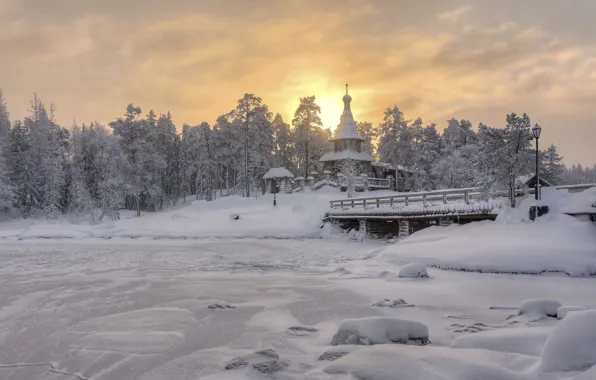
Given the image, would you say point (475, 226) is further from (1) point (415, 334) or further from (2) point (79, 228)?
(2) point (79, 228)

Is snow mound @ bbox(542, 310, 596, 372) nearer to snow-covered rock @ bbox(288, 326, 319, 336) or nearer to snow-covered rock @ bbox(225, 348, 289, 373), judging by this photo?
snow-covered rock @ bbox(225, 348, 289, 373)

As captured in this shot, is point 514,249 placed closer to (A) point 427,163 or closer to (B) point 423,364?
(B) point 423,364

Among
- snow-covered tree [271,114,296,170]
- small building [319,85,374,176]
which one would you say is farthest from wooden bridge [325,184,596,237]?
snow-covered tree [271,114,296,170]

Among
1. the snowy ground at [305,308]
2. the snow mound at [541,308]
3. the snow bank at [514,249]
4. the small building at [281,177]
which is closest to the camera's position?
the snowy ground at [305,308]

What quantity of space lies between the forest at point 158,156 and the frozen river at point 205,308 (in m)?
29.0

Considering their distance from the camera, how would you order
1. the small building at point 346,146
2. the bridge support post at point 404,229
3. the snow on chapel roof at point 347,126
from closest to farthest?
the bridge support post at point 404,229
the small building at point 346,146
the snow on chapel roof at point 347,126

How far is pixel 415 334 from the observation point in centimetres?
712

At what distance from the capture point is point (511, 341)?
6445mm

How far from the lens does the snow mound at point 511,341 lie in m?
6.18

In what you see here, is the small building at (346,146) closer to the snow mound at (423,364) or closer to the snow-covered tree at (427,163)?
the snow-covered tree at (427,163)

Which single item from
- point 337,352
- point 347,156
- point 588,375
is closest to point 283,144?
point 347,156

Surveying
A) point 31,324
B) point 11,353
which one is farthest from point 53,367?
point 31,324

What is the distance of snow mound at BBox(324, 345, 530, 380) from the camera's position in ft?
16.9

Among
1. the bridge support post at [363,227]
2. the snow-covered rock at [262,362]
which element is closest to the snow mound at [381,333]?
the snow-covered rock at [262,362]
